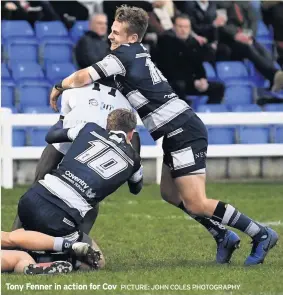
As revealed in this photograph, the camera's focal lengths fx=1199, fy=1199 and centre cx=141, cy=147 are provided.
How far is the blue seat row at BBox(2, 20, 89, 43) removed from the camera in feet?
59.9

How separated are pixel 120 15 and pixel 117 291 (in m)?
2.41

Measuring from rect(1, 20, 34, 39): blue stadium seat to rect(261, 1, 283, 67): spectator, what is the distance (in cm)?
381

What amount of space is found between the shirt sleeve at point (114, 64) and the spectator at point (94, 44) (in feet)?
25.6

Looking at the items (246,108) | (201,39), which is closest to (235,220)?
(246,108)

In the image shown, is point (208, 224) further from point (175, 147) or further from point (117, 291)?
point (117, 291)

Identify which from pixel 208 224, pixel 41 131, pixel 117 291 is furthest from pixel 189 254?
pixel 41 131

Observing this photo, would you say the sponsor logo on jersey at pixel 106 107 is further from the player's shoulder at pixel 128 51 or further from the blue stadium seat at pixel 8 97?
the blue stadium seat at pixel 8 97

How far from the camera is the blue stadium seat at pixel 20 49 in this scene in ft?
59.3

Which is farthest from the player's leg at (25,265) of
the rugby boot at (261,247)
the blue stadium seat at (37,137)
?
the blue stadium seat at (37,137)

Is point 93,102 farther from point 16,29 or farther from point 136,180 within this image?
point 16,29

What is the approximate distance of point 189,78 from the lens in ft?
57.9

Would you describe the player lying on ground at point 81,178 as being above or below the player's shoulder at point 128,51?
below

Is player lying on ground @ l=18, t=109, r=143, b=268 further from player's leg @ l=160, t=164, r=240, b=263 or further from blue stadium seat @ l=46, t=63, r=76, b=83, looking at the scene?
blue stadium seat @ l=46, t=63, r=76, b=83

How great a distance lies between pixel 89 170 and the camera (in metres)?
8.75
